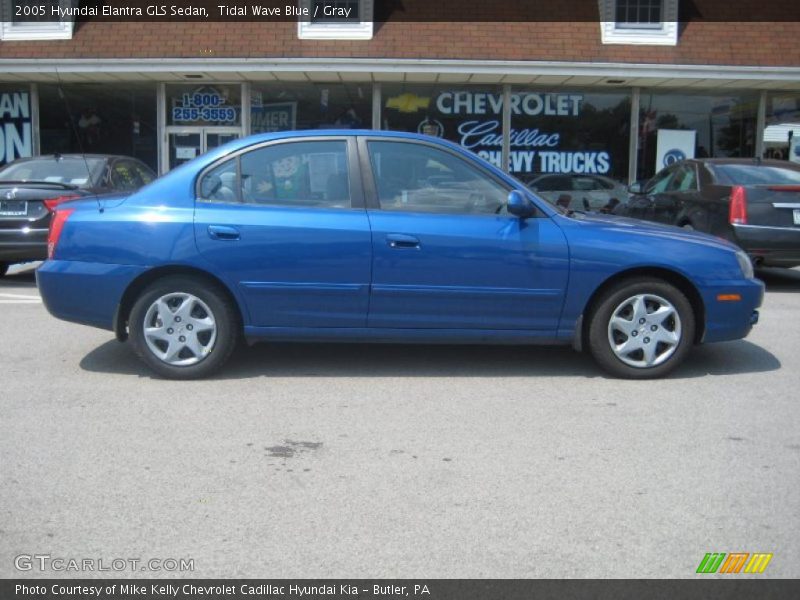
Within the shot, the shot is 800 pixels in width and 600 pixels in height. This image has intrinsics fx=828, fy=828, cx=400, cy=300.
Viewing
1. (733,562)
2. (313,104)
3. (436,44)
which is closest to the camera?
(733,562)

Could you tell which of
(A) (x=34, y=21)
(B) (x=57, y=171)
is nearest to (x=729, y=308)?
(B) (x=57, y=171)

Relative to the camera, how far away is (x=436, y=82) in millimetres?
15594

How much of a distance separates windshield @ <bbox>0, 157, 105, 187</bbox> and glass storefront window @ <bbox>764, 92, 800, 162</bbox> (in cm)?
1267

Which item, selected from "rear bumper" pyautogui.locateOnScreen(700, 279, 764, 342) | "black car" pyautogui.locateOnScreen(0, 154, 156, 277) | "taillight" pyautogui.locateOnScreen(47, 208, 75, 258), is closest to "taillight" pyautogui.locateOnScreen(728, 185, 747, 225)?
"rear bumper" pyautogui.locateOnScreen(700, 279, 764, 342)

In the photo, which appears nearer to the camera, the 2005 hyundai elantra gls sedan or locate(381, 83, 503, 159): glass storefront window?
the 2005 hyundai elantra gls sedan

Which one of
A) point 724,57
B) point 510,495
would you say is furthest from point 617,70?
point 510,495

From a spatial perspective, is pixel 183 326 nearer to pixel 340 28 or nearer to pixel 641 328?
pixel 641 328

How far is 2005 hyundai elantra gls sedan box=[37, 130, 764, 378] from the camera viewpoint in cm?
539

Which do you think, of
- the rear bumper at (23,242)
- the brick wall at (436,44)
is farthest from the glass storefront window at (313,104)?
the rear bumper at (23,242)

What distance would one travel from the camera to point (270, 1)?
1515 cm

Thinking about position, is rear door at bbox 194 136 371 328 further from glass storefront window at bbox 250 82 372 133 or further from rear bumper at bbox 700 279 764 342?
glass storefront window at bbox 250 82 372 133

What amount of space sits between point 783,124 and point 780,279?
6788 mm

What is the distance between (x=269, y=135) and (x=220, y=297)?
1179 mm
